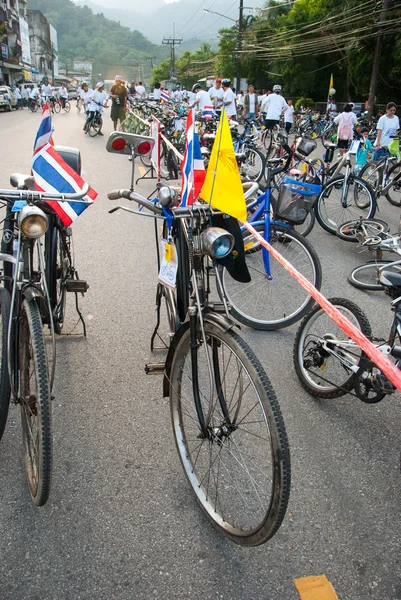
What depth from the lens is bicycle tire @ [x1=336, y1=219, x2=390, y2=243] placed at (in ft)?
20.5

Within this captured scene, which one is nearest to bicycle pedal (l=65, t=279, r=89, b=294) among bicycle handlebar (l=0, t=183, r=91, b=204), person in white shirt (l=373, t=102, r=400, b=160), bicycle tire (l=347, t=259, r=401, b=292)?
bicycle handlebar (l=0, t=183, r=91, b=204)

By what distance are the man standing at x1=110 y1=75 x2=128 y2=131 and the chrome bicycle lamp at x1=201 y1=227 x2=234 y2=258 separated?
1598 centimetres

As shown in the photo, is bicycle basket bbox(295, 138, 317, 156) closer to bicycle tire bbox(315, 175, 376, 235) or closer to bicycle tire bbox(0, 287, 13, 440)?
bicycle tire bbox(315, 175, 376, 235)

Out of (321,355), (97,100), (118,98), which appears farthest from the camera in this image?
(97,100)

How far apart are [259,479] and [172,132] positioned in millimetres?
10856

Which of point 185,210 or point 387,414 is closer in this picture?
point 185,210

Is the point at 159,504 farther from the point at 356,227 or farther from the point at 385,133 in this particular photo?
the point at 385,133

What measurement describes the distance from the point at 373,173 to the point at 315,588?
28.1 ft

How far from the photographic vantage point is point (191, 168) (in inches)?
96.8

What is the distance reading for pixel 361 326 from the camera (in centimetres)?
318

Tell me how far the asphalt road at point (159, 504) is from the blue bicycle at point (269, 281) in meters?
0.34

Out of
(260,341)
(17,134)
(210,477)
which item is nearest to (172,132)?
(17,134)

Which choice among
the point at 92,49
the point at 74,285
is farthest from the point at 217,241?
the point at 92,49

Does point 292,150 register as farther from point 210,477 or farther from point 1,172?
point 1,172
